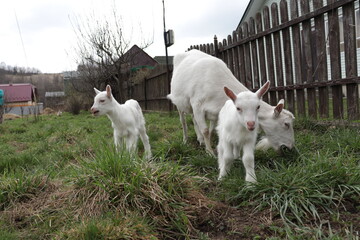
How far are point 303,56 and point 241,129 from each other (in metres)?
3.19

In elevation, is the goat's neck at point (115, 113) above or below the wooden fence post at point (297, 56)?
below

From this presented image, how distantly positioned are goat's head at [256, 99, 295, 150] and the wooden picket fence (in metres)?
1.66

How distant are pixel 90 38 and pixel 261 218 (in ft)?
46.4

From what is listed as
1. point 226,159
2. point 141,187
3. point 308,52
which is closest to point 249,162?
point 226,159

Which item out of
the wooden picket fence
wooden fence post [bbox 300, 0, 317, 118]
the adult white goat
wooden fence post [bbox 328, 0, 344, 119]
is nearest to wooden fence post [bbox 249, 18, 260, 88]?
the wooden picket fence

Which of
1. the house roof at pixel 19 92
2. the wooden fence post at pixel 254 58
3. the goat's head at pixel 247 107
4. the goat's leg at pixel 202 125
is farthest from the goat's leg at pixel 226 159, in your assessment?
the house roof at pixel 19 92

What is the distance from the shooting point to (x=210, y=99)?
4.64m

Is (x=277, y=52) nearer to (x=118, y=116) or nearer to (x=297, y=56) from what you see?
(x=297, y=56)

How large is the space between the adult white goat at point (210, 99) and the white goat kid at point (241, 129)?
69 centimetres

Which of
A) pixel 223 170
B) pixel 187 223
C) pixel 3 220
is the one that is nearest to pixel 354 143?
pixel 223 170

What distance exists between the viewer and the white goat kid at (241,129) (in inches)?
112

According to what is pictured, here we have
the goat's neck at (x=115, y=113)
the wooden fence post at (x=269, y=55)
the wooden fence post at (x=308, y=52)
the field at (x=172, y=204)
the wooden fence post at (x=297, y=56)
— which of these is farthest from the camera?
the wooden fence post at (x=269, y=55)

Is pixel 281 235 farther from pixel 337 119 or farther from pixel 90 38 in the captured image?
pixel 90 38

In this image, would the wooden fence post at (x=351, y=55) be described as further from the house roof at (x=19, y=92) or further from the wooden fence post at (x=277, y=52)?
the house roof at (x=19, y=92)
